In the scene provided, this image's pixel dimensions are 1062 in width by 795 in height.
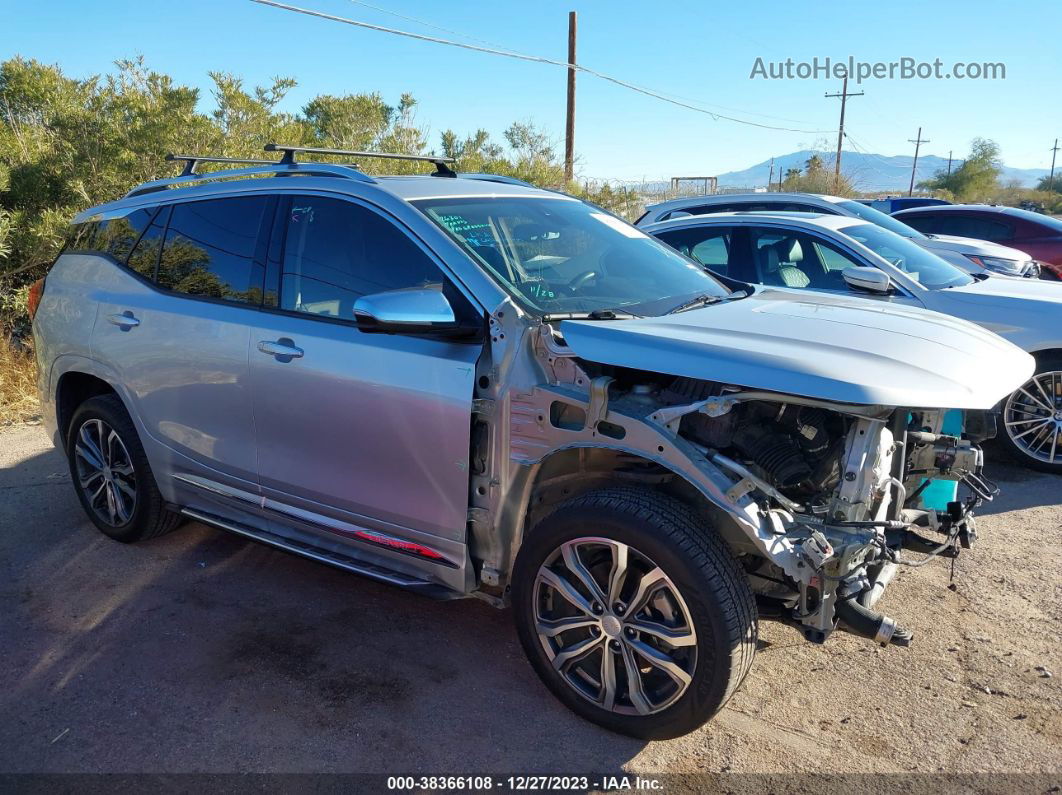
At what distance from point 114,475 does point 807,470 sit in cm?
370

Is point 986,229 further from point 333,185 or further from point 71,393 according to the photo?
point 71,393

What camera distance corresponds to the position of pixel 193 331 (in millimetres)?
3988

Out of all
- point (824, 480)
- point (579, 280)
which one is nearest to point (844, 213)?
point (579, 280)

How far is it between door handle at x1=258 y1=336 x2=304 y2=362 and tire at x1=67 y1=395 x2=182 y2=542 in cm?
128

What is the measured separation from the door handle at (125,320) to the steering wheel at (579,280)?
2284 millimetres

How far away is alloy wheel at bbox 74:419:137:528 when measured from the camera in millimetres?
4590

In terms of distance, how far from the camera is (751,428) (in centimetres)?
302

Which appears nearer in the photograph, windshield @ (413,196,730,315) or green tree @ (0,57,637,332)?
windshield @ (413,196,730,315)

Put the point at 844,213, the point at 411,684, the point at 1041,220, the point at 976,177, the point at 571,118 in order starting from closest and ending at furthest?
the point at 411,684, the point at 844,213, the point at 1041,220, the point at 571,118, the point at 976,177

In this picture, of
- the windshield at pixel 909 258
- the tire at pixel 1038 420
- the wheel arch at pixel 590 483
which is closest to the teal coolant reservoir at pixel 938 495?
the wheel arch at pixel 590 483

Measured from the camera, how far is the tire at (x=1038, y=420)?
18.8 feet

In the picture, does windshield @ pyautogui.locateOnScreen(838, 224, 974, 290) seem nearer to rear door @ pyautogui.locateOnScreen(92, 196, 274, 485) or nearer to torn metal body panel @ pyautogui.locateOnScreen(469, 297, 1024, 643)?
torn metal body panel @ pyautogui.locateOnScreen(469, 297, 1024, 643)

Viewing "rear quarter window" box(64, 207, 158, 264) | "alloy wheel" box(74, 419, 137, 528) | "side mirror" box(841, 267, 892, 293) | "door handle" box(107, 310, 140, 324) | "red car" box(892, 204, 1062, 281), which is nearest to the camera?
"door handle" box(107, 310, 140, 324)

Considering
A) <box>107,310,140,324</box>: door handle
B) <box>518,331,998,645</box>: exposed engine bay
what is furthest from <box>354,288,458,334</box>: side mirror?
<box>107,310,140,324</box>: door handle
